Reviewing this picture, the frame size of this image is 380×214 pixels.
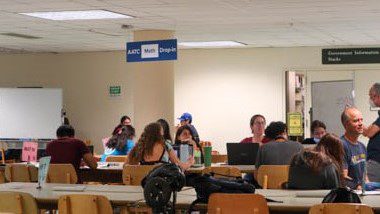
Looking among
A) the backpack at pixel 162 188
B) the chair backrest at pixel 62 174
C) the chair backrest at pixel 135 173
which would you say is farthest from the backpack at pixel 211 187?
the chair backrest at pixel 62 174

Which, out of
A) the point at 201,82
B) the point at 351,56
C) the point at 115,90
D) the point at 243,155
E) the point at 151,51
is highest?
the point at 351,56

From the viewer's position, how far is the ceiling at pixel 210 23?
398 inches

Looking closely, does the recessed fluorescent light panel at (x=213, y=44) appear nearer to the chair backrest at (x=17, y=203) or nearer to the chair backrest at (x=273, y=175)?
the chair backrest at (x=273, y=175)

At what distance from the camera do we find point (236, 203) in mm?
5699

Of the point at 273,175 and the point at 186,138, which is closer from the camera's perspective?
the point at 273,175

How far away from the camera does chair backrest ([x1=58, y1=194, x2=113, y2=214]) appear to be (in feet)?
19.7

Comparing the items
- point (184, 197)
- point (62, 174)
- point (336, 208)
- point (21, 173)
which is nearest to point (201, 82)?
point (21, 173)

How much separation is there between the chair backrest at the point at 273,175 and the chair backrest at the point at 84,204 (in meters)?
2.88

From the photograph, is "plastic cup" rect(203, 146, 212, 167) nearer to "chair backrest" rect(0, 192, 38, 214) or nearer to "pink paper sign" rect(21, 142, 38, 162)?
"pink paper sign" rect(21, 142, 38, 162)

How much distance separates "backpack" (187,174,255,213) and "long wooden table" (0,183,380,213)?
0.25 feet

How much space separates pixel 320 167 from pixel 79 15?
18.5 feet

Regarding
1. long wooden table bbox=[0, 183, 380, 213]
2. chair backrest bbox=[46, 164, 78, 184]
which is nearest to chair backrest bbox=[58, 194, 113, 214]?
long wooden table bbox=[0, 183, 380, 213]

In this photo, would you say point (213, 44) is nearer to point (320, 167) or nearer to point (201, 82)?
point (201, 82)

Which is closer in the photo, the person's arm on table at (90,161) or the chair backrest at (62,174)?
the chair backrest at (62,174)
